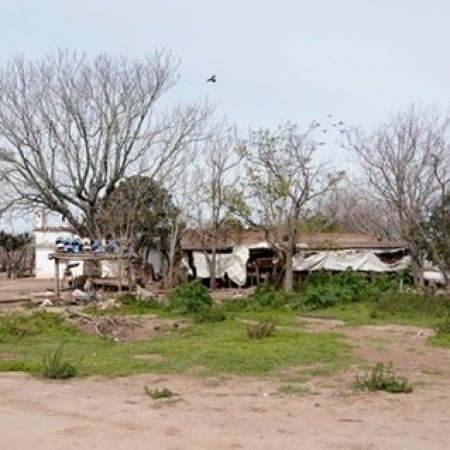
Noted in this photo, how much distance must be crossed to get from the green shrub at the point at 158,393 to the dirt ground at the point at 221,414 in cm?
10

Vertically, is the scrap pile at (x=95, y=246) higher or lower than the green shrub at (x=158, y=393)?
higher

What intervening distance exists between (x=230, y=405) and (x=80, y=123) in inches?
1035

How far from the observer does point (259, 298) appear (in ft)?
75.9

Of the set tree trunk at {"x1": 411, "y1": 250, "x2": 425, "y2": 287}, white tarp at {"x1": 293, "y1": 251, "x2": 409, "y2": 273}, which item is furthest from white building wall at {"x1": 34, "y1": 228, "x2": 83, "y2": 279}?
tree trunk at {"x1": 411, "y1": 250, "x2": 425, "y2": 287}

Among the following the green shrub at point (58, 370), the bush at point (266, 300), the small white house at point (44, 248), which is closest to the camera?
the green shrub at point (58, 370)

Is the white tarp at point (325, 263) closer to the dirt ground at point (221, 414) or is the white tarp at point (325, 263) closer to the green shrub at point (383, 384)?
the dirt ground at point (221, 414)

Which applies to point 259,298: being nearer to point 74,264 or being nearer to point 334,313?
point 334,313

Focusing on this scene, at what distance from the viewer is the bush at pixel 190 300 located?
20.8 m

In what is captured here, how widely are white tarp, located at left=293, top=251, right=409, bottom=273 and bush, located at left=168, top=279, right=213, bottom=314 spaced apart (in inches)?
493

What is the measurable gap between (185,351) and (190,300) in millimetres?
8083

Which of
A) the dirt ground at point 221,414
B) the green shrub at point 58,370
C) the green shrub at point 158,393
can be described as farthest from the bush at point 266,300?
the green shrub at point 158,393

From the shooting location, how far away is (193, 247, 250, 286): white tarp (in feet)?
117

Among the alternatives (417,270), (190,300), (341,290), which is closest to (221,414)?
(190,300)

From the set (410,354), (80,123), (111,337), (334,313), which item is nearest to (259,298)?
(334,313)
